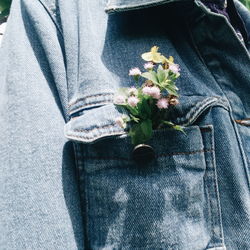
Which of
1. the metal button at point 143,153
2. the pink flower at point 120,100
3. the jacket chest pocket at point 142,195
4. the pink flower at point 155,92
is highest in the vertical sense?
the pink flower at point 155,92

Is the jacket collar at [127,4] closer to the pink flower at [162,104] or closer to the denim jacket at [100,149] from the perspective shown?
the denim jacket at [100,149]

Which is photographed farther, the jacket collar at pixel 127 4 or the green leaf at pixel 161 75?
the jacket collar at pixel 127 4

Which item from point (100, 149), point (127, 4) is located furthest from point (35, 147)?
point (127, 4)

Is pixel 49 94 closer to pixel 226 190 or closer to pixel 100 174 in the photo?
pixel 100 174

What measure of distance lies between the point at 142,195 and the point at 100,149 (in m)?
0.10

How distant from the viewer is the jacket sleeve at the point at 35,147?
53cm

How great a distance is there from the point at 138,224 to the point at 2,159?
24 centimetres

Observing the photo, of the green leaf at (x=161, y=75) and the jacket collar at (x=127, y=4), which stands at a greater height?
the jacket collar at (x=127, y=4)

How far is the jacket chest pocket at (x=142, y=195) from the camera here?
58 cm

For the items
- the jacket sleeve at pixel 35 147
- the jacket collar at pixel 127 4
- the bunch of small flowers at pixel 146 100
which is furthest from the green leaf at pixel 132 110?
the jacket collar at pixel 127 4

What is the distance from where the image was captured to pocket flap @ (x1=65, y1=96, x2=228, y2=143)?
1.88 feet

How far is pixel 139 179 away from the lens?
1.93 feet

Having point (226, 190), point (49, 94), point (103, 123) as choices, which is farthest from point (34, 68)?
point (226, 190)

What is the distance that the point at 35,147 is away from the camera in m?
0.56
